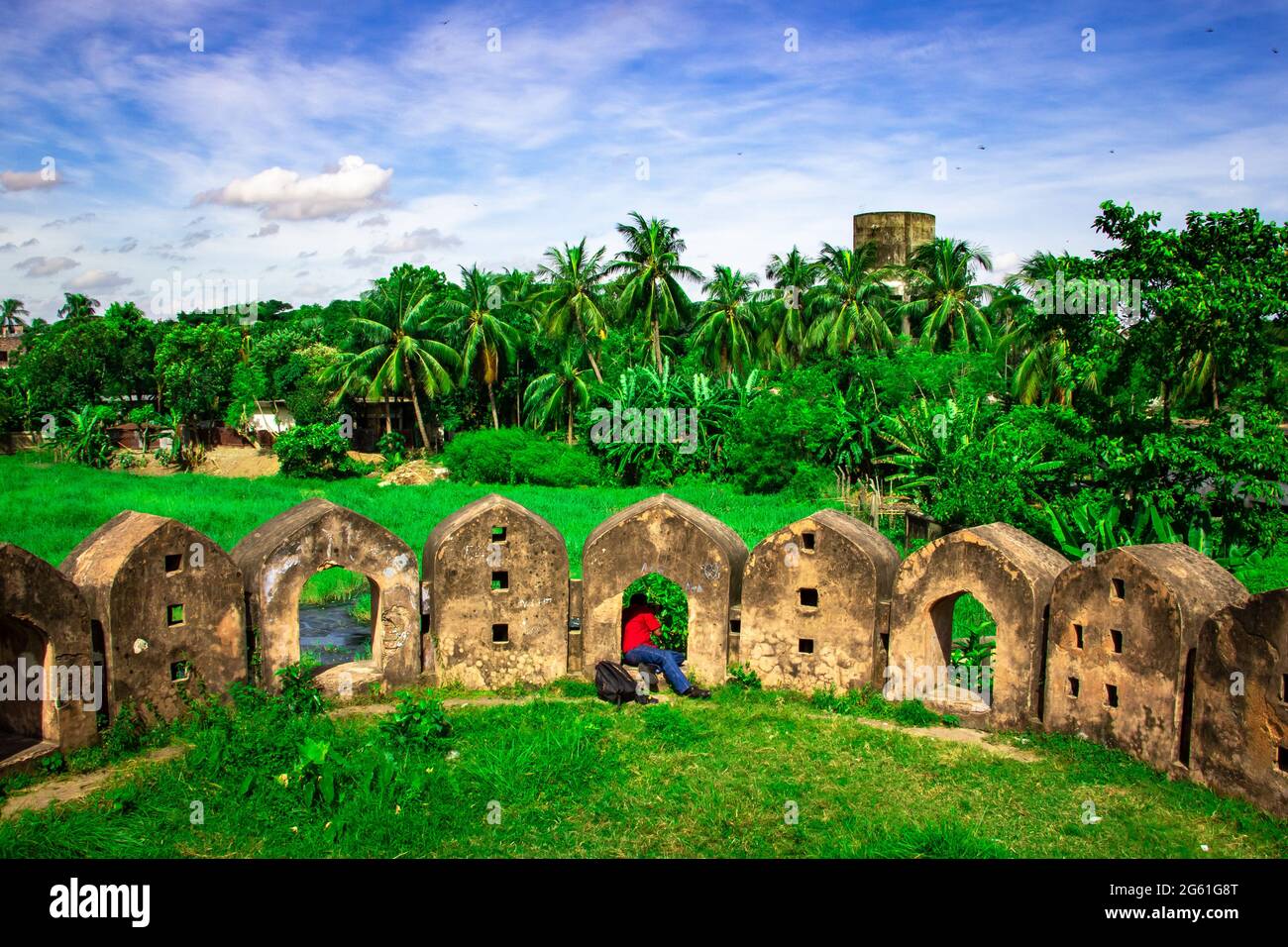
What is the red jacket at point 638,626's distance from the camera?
1096 centimetres

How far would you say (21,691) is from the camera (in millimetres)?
8469

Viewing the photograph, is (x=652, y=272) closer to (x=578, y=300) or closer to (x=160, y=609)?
(x=578, y=300)

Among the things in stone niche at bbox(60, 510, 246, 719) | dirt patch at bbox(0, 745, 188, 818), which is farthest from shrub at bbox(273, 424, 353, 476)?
dirt patch at bbox(0, 745, 188, 818)

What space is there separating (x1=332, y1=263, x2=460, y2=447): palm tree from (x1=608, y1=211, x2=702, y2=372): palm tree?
6.19 meters

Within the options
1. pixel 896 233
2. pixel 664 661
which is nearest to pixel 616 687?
pixel 664 661

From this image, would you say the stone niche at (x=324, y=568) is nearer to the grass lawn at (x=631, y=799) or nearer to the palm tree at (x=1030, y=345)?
the grass lawn at (x=631, y=799)

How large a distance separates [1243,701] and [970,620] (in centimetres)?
630

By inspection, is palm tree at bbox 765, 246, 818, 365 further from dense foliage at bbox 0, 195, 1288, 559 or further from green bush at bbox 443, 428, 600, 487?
green bush at bbox 443, 428, 600, 487

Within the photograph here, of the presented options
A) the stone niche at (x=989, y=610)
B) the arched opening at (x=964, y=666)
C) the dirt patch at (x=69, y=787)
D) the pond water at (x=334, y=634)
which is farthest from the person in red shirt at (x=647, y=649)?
the dirt patch at (x=69, y=787)

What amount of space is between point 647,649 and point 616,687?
2.31 ft

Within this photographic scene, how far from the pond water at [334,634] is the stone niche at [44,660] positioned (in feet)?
14.9

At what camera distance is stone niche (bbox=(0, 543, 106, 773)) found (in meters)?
8.07

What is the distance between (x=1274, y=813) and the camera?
7.53 m

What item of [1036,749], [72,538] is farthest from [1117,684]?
[72,538]
